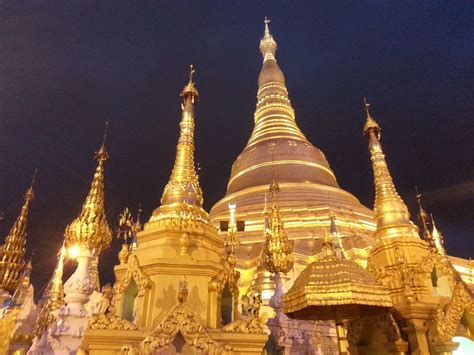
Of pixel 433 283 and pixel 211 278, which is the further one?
pixel 433 283

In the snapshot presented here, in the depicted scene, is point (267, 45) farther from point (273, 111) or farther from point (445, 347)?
point (445, 347)

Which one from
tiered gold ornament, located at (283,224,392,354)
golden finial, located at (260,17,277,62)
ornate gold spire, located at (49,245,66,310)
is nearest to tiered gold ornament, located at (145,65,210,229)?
tiered gold ornament, located at (283,224,392,354)

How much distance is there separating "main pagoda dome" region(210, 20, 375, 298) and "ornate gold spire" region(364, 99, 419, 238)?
21.4ft

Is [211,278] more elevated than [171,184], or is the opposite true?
[171,184]

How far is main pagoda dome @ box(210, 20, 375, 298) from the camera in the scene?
19.4 m

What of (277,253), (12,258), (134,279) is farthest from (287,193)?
(134,279)

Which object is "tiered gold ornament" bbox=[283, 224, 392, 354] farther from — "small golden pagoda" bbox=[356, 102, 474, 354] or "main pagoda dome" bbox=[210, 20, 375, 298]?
"main pagoda dome" bbox=[210, 20, 375, 298]

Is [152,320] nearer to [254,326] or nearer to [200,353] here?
[200,353]

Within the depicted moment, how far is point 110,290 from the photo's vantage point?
5.85 metres

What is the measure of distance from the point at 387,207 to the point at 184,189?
5744mm

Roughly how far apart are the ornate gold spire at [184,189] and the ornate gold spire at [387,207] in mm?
5087

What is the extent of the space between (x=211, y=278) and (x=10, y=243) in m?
8.66

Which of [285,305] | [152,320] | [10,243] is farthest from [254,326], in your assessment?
[10,243]

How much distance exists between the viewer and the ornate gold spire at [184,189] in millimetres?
7000
